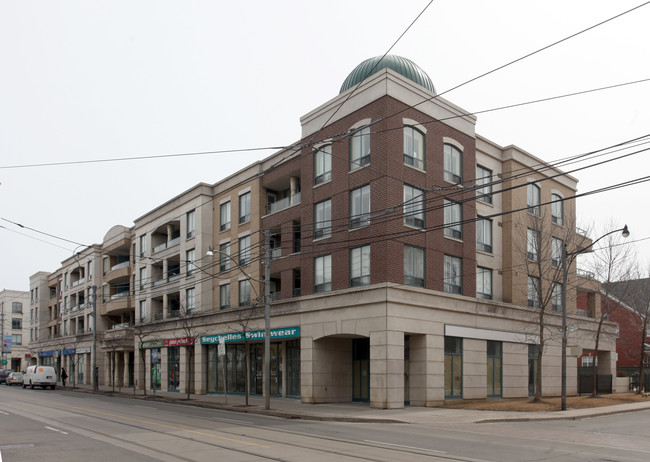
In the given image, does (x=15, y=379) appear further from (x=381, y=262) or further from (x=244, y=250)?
(x=381, y=262)

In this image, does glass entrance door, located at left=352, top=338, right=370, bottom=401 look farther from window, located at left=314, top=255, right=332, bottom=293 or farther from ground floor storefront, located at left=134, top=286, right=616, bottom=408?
window, located at left=314, top=255, right=332, bottom=293

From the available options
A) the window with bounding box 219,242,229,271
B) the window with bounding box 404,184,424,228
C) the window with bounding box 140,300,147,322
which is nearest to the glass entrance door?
the window with bounding box 404,184,424,228

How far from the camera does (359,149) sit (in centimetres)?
2967

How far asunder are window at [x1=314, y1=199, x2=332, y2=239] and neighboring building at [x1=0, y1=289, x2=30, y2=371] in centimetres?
9399

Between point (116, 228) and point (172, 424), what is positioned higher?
point (116, 228)

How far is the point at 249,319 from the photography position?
34.0 metres

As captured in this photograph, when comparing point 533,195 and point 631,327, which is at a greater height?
point 533,195

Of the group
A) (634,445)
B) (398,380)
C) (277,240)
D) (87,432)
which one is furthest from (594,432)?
(277,240)

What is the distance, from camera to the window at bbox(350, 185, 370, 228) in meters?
28.7

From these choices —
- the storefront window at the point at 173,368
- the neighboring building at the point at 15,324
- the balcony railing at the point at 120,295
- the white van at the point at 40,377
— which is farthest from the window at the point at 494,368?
the neighboring building at the point at 15,324

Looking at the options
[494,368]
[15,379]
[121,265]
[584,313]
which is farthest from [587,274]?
[15,379]

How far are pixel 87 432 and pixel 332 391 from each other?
610 inches

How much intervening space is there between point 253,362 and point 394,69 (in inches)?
761

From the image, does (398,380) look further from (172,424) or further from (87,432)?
(87,432)
